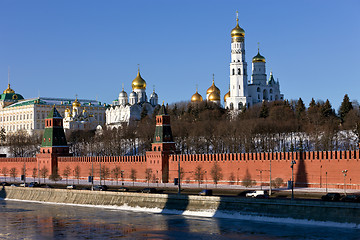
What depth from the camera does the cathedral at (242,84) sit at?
88312 millimetres

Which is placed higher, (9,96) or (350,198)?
(9,96)

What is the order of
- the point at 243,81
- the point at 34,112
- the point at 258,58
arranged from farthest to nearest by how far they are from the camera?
the point at 34,112
the point at 258,58
the point at 243,81

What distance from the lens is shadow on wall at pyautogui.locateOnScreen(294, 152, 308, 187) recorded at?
45.6 meters

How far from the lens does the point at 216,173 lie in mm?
50188

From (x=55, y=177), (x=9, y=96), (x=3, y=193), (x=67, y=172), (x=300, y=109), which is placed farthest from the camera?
(x=9, y=96)

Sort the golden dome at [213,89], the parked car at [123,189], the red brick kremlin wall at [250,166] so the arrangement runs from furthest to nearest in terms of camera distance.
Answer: the golden dome at [213,89]
the parked car at [123,189]
the red brick kremlin wall at [250,166]

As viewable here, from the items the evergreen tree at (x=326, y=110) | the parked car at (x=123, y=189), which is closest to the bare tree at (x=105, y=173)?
the parked car at (x=123, y=189)

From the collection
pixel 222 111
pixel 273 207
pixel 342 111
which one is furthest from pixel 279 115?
pixel 273 207

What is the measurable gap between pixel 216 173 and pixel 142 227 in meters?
15.9

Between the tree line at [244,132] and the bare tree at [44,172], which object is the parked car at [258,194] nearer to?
the tree line at [244,132]

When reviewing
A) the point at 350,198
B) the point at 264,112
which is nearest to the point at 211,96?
the point at 264,112

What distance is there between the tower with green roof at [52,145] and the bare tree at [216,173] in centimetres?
1828

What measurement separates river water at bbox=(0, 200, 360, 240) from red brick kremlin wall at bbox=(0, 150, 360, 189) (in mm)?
10380

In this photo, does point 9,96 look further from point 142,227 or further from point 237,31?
point 142,227
